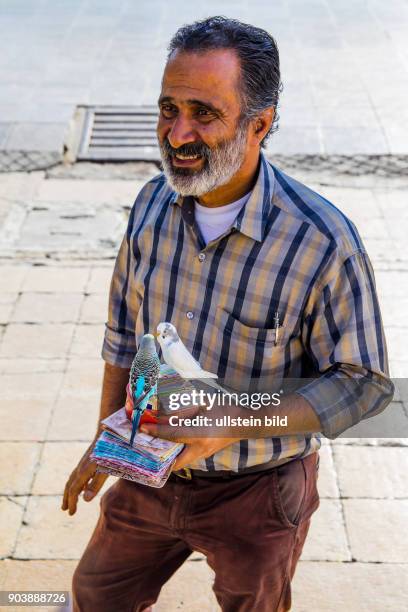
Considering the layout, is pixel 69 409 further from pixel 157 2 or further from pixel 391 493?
pixel 157 2

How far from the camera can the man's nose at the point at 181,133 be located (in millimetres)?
2107

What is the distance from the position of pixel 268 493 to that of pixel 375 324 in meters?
0.56

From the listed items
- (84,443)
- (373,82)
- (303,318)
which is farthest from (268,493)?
(373,82)

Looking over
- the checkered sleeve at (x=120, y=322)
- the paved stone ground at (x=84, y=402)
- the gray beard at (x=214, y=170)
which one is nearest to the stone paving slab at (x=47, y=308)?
the paved stone ground at (x=84, y=402)

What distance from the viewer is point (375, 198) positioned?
639cm

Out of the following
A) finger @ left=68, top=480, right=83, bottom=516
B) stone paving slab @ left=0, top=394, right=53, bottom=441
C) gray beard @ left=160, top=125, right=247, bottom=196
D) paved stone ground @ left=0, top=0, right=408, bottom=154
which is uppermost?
gray beard @ left=160, top=125, right=247, bottom=196

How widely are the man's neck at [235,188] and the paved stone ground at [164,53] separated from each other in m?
4.98

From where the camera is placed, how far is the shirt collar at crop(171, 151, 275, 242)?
2.14 meters

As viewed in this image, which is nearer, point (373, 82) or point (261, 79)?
point (261, 79)

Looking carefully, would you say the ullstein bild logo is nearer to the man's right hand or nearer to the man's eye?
the man's right hand

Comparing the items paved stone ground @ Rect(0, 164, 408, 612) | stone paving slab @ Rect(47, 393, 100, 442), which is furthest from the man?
stone paving slab @ Rect(47, 393, 100, 442)

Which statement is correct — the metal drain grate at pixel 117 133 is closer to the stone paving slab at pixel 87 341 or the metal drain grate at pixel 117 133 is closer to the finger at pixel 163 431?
the stone paving slab at pixel 87 341

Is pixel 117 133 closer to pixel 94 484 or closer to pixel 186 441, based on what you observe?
pixel 94 484

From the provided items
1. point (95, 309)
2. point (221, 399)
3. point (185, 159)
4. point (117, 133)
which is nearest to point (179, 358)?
point (221, 399)
